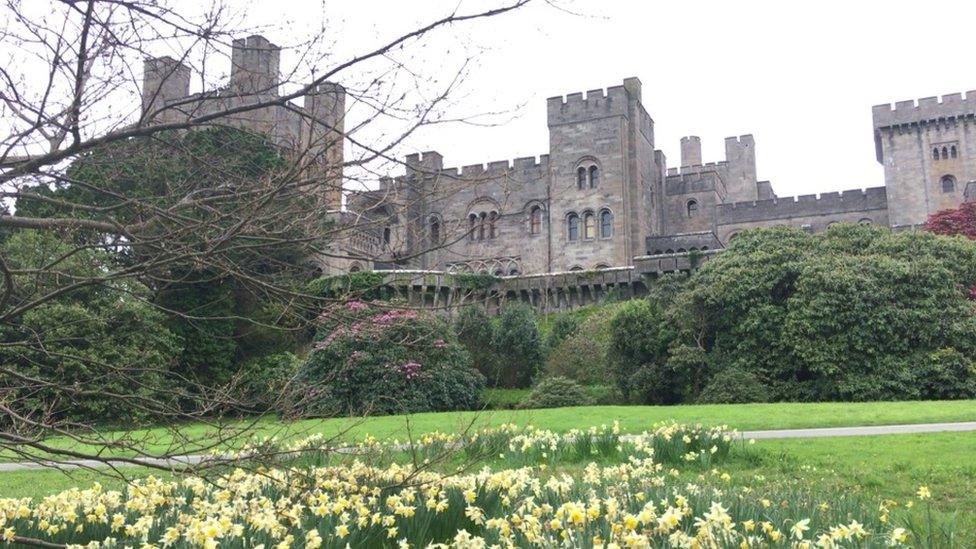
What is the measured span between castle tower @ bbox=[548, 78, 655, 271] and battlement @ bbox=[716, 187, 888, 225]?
6.07 metres

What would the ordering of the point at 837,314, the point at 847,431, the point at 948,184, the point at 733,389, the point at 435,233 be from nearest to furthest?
the point at 435,233, the point at 847,431, the point at 733,389, the point at 837,314, the point at 948,184

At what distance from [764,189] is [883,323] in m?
38.7

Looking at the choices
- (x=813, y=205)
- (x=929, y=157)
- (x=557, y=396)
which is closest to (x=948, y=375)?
(x=557, y=396)

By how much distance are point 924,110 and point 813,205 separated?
896 centimetres

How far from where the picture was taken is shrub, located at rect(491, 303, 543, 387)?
2855 centimetres

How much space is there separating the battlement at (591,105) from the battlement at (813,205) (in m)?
9.14

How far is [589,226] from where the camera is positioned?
145ft

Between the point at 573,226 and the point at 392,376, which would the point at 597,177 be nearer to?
the point at 573,226

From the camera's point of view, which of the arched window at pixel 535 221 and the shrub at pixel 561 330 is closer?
the shrub at pixel 561 330

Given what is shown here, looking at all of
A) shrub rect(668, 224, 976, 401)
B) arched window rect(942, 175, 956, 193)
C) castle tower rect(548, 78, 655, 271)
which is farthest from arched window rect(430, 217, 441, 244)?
arched window rect(942, 175, 956, 193)

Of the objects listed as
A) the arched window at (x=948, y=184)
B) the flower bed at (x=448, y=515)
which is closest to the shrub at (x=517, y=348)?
the flower bed at (x=448, y=515)

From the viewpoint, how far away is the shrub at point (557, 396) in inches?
866

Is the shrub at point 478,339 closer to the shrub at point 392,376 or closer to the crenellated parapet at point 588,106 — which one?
the shrub at point 392,376

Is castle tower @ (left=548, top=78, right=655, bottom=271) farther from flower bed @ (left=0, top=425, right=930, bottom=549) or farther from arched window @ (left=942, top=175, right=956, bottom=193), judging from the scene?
flower bed @ (left=0, top=425, right=930, bottom=549)
